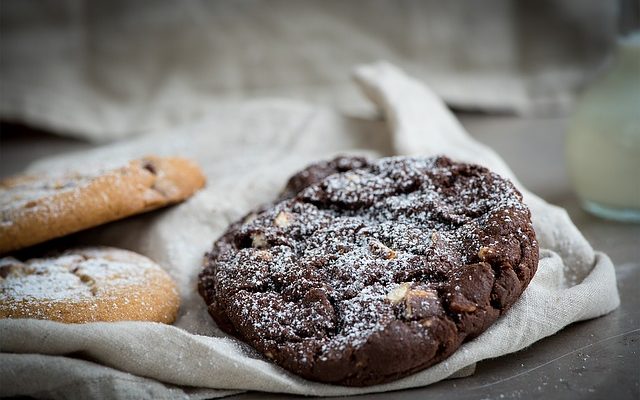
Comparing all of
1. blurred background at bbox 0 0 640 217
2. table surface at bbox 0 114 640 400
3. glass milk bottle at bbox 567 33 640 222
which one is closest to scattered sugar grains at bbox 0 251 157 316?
table surface at bbox 0 114 640 400

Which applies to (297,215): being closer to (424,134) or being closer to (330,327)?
(330,327)

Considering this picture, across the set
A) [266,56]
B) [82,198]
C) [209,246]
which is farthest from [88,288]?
[266,56]

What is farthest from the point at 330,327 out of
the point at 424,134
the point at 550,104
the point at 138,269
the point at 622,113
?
the point at 550,104

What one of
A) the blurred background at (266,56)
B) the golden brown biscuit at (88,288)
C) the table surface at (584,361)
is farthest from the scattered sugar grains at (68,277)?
the blurred background at (266,56)

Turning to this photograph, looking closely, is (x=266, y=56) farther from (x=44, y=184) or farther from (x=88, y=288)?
(x=88, y=288)

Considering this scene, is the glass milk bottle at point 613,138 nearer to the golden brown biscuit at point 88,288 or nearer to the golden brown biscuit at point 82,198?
the golden brown biscuit at point 82,198

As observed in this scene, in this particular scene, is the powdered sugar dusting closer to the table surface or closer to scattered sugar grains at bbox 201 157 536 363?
scattered sugar grains at bbox 201 157 536 363
